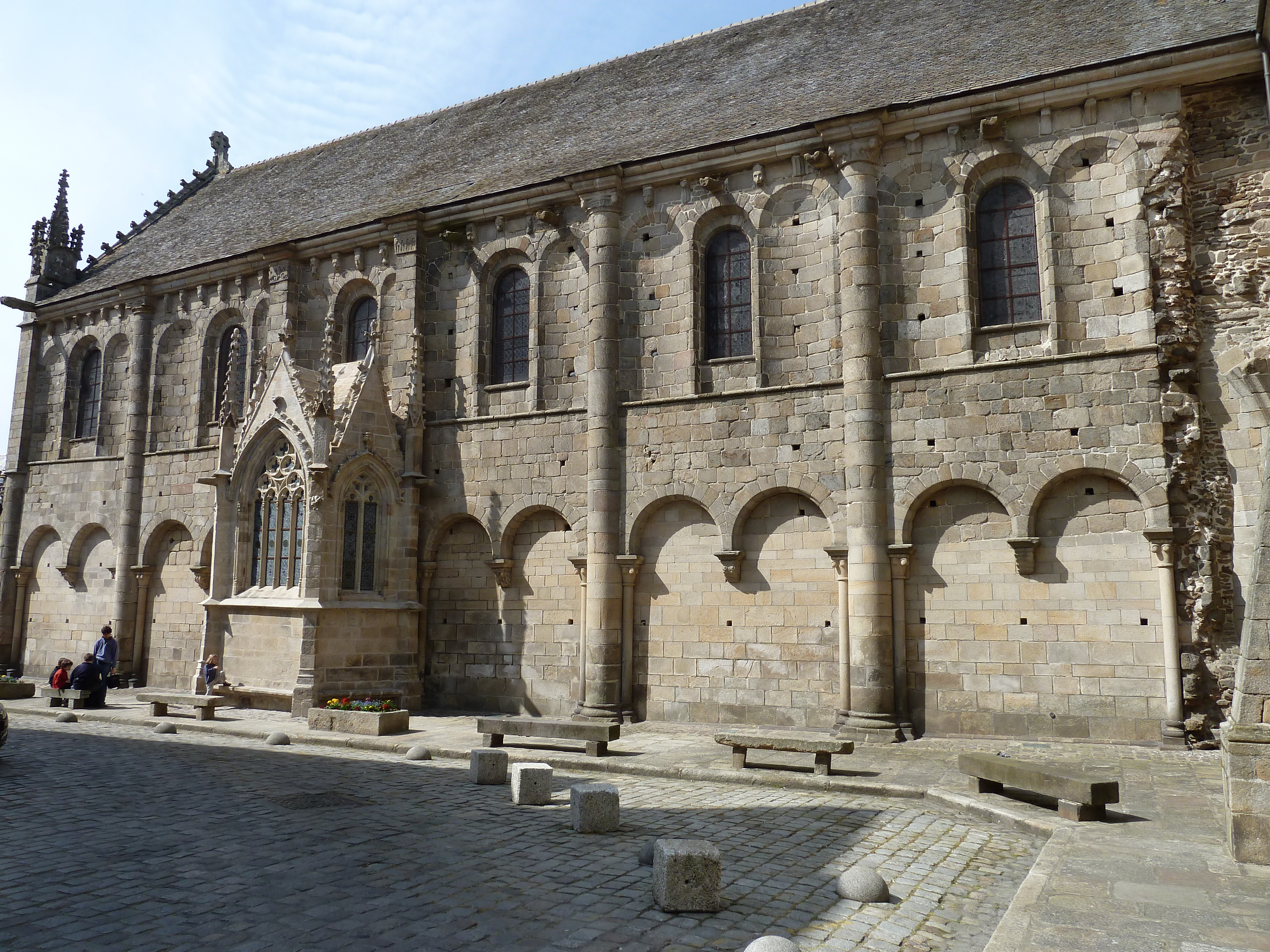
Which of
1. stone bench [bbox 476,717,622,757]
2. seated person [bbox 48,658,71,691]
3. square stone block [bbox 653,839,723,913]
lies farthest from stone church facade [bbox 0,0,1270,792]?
square stone block [bbox 653,839,723,913]

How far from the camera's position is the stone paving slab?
18.1 ft

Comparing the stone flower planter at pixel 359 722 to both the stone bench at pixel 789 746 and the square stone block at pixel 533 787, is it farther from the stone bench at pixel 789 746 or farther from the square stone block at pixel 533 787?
the stone bench at pixel 789 746

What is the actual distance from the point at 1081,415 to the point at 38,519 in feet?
81.0

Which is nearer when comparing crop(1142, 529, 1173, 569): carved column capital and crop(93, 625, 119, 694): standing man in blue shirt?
crop(1142, 529, 1173, 569): carved column capital

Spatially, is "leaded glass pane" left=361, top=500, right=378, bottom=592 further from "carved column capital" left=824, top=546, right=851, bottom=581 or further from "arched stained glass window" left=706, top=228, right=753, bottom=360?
"carved column capital" left=824, top=546, right=851, bottom=581

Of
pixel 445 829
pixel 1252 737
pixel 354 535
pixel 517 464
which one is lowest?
pixel 445 829

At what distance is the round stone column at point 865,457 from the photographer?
14023 millimetres

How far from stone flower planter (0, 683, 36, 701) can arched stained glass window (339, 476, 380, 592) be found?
7.96 m

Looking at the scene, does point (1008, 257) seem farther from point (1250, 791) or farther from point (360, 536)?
point (360, 536)

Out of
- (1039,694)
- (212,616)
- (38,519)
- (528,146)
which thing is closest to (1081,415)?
(1039,694)

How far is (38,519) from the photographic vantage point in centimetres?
2419

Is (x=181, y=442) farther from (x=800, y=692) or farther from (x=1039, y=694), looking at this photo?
(x=1039, y=694)

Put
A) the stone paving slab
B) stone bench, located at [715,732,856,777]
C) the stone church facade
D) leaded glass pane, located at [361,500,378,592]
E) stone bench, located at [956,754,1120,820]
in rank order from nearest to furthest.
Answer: the stone paving slab < stone bench, located at [956,754,1120,820] < stone bench, located at [715,732,856,777] < the stone church facade < leaded glass pane, located at [361,500,378,592]

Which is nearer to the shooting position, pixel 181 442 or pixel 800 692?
pixel 800 692
